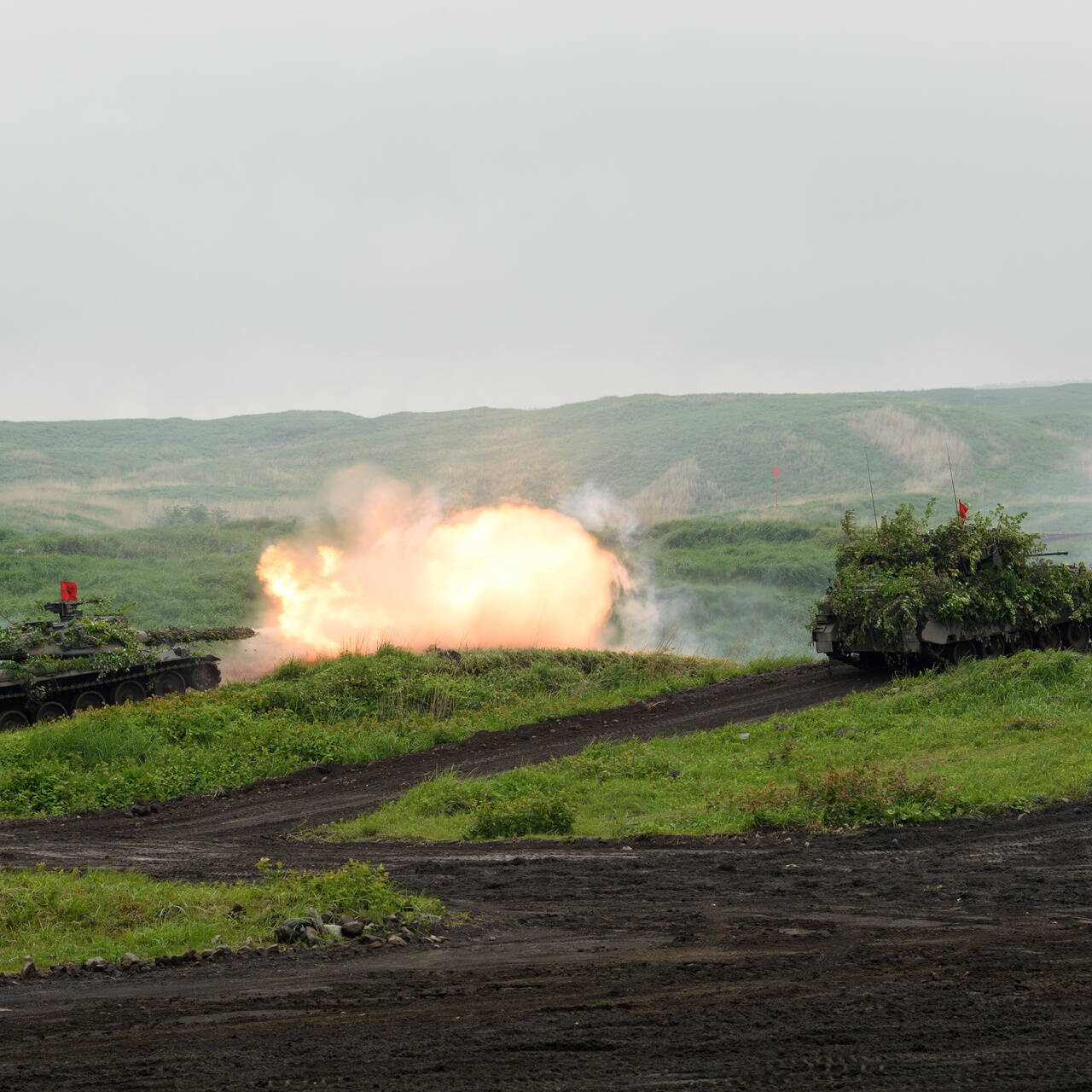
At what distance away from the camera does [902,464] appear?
3711 inches

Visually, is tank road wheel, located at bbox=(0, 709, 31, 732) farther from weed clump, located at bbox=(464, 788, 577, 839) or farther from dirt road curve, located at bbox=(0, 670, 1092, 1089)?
dirt road curve, located at bbox=(0, 670, 1092, 1089)

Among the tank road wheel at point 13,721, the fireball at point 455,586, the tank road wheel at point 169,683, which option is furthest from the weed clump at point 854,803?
→ the fireball at point 455,586

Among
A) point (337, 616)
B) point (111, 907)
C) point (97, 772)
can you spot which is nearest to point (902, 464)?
point (337, 616)

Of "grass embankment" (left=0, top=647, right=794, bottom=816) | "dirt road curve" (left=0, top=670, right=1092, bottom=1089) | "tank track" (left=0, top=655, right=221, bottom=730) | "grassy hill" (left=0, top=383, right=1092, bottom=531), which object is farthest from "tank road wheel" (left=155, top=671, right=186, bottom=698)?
"grassy hill" (left=0, top=383, right=1092, bottom=531)

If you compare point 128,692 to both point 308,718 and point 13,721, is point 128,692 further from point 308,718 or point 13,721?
point 308,718

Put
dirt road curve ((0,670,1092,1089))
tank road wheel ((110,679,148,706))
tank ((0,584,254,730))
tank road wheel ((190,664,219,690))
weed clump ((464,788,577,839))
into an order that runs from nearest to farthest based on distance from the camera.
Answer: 1. dirt road curve ((0,670,1092,1089))
2. weed clump ((464,788,577,839))
3. tank ((0,584,254,730))
4. tank road wheel ((110,679,148,706))
5. tank road wheel ((190,664,219,690))

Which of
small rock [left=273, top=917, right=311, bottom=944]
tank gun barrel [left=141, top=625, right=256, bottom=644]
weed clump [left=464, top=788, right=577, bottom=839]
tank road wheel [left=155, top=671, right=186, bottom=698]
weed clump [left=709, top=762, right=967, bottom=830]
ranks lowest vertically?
tank road wheel [left=155, top=671, right=186, bottom=698]

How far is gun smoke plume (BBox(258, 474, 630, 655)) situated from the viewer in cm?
3681

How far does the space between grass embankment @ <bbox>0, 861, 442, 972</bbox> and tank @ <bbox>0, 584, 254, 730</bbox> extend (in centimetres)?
1697

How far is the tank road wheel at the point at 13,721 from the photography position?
91.3 feet

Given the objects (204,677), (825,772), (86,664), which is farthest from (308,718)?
(825,772)

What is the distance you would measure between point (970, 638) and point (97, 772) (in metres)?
17.7

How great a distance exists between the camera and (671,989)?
792cm

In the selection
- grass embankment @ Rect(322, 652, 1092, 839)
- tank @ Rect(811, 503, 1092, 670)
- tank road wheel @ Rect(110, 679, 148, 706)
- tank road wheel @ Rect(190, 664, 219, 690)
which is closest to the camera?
grass embankment @ Rect(322, 652, 1092, 839)
